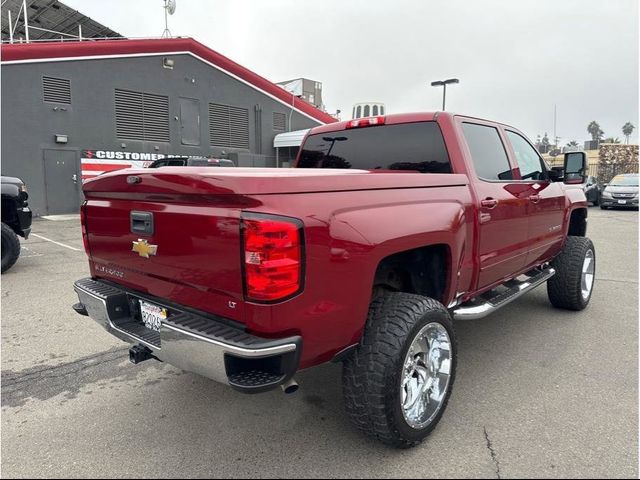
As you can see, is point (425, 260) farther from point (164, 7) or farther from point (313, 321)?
point (164, 7)

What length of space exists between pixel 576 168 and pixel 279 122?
18.5 m

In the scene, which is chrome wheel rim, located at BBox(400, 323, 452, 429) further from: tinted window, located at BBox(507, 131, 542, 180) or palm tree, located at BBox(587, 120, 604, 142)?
palm tree, located at BBox(587, 120, 604, 142)

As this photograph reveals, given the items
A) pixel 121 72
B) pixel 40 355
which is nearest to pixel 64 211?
pixel 121 72

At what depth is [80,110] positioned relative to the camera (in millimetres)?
15734

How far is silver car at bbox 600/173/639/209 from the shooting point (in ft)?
60.2

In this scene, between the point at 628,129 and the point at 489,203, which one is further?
the point at 628,129

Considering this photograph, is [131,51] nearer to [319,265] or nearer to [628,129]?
[319,265]

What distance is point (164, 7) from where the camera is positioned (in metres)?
19.4

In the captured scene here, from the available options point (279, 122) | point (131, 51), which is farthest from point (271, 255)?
point (279, 122)

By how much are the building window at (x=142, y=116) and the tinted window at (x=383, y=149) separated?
14.7 meters

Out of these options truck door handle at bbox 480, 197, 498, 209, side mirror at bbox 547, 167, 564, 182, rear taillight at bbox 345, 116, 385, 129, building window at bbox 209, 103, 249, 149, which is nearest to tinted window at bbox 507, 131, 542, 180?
side mirror at bbox 547, 167, 564, 182

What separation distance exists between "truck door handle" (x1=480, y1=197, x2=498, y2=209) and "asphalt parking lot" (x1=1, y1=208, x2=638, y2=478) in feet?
4.22

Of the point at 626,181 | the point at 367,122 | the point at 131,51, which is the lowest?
the point at 626,181

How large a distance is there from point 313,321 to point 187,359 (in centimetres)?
63
